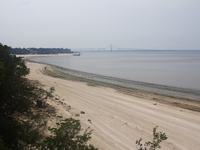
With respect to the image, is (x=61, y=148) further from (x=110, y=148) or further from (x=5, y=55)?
(x=5, y=55)

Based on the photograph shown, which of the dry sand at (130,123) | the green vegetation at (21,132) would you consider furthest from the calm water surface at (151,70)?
the green vegetation at (21,132)

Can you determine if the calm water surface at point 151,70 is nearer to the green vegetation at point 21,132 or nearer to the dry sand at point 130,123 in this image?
the dry sand at point 130,123

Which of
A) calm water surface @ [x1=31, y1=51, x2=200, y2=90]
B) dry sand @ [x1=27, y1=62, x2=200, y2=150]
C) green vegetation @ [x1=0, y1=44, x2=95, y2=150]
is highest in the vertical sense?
green vegetation @ [x1=0, y1=44, x2=95, y2=150]

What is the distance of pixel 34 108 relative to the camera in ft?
27.6

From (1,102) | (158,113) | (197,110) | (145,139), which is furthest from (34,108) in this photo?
(197,110)

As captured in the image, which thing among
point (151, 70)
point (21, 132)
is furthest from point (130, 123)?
point (151, 70)

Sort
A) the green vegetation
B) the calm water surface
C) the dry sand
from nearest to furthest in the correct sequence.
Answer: the green vegetation
the dry sand
the calm water surface

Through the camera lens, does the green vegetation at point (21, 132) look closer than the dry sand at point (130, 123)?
Yes

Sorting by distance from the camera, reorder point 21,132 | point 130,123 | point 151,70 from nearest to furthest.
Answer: point 21,132
point 130,123
point 151,70

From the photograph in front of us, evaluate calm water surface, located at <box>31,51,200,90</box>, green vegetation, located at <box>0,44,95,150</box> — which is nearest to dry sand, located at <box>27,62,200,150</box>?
green vegetation, located at <box>0,44,95,150</box>

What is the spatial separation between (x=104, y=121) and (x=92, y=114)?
1070 millimetres

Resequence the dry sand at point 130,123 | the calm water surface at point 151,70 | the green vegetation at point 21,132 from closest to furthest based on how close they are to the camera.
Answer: the green vegetation at point 21,132 → the dry sand at point 130,123 → the calm water surface at point 151,70

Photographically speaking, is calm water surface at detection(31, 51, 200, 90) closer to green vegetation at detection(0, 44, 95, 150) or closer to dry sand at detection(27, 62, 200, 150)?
dry sand at detection(27, 62, 200, 150)

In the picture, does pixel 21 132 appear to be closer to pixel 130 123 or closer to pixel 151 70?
pixel 130 123
